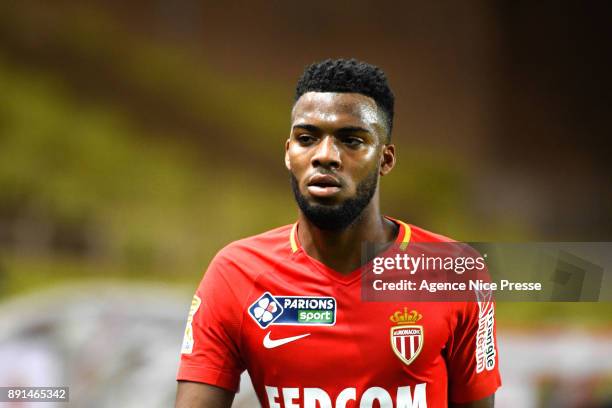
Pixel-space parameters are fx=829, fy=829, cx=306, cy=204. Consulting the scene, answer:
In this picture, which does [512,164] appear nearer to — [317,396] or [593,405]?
[593,405]

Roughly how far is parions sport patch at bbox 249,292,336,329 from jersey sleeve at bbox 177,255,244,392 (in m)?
0.06

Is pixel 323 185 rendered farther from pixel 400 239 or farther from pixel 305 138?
pixel 400 239

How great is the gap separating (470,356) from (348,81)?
73 cm

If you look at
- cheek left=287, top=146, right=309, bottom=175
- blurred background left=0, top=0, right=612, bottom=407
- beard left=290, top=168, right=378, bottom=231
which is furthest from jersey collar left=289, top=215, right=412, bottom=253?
blurred background left=0, top=0, right=612, bottom=407

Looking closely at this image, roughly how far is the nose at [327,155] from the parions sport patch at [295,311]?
0.34m

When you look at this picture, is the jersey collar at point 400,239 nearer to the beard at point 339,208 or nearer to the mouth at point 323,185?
the beard at point 339,208

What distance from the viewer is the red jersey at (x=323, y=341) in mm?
1923

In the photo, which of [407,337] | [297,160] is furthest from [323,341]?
[297,160]

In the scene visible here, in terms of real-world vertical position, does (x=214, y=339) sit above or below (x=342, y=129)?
below

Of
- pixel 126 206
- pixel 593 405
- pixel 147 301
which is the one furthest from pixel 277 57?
pixel 593 405

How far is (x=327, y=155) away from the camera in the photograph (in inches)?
73.2

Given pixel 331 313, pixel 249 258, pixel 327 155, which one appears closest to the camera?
pixel 327 155

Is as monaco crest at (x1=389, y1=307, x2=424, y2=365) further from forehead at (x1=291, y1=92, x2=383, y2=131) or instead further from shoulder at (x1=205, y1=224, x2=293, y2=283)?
forehead at (x1=291, y1=92, x2=383, y2=131)

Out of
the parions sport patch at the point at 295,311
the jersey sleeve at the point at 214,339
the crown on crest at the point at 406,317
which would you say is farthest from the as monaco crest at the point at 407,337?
the jersey sleeve at the point at 214,339
